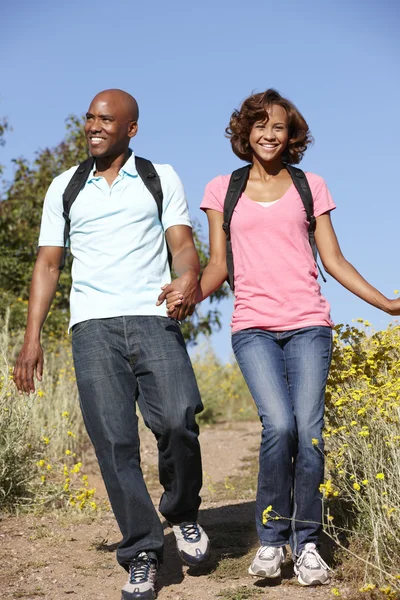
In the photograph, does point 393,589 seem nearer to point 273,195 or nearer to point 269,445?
point 269,445

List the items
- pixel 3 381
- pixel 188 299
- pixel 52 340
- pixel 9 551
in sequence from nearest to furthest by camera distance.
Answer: pixel 188 299, pixel 9 551, pixel 3 381, pixel 52 340

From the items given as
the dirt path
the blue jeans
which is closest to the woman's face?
the blue jeans

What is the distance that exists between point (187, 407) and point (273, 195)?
3.79 feet

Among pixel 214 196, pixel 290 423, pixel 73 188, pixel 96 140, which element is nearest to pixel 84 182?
pixel 73 188

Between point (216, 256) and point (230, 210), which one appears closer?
point (230, 210)

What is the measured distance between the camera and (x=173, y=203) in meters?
4.42

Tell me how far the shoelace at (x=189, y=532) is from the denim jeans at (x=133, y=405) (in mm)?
223

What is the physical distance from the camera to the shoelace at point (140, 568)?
164 inches

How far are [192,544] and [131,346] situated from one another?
1.03 meters

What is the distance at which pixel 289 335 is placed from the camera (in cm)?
433

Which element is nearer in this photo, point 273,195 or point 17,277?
point 273,195

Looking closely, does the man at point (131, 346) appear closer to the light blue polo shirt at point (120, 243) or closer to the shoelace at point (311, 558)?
the light blue polo shirt at point (120, 243)

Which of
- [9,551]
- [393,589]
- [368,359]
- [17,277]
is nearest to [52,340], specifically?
[17,277]

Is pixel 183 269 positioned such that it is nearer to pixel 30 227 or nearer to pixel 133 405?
pixel 133 405
